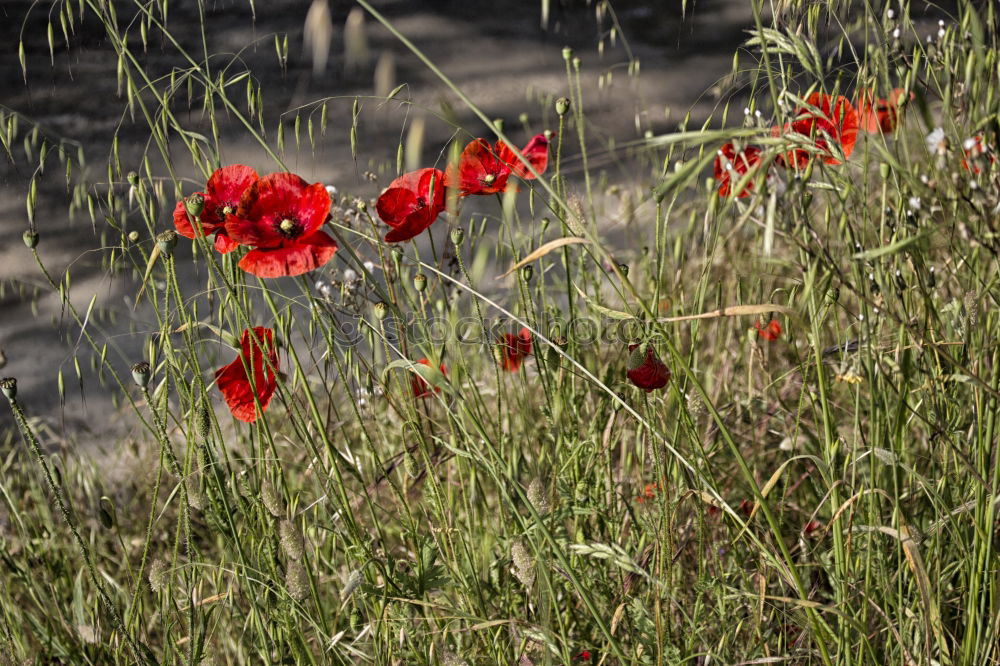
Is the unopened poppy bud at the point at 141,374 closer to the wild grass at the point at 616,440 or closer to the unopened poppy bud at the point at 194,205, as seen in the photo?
the wild grass at the point at 616,440

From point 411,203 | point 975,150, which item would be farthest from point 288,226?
point 975,150

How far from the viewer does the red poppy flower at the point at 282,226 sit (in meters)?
0.84

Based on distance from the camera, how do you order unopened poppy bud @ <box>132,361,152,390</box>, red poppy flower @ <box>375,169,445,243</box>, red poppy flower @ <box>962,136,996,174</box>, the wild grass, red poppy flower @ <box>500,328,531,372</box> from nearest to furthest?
red poppy flower @ <box>962,136,996,174</box> < the wild grass < unopened poppy bud @ <box>132,361,152,390</box> < red poppy flower @ <box>375,169,445,243</box> < red poppy flower @ <box>500,328,531,372</box>

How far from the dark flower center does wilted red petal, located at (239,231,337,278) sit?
0.06 metres

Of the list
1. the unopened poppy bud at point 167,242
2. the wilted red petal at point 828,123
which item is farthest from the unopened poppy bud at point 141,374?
the wilted red petal at point 828,123

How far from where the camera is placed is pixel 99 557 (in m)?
1.67

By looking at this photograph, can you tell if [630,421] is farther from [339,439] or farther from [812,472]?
[339,439]

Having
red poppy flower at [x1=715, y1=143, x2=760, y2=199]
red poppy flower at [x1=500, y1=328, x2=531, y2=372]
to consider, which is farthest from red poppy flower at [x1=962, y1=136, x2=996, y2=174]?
red poppy flower at [x1=500, y1=328, x2=531, y2=372]

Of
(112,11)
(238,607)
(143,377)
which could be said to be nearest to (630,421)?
(238,607)

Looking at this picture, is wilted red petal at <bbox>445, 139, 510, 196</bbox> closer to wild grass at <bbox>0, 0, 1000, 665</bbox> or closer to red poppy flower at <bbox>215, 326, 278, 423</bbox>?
wild grass at <bbox>0, 0, 1000, 665</bbox>

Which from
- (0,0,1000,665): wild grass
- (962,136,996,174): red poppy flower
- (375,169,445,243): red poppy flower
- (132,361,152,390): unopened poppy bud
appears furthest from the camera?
(375,169,445,243): red poppy flower

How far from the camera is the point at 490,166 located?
1.06 m

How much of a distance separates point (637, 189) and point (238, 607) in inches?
42.6

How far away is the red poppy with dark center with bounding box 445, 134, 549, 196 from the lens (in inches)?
38.3
